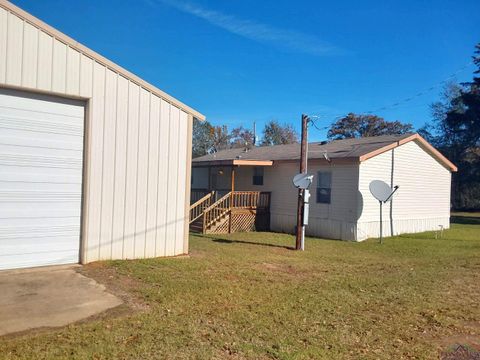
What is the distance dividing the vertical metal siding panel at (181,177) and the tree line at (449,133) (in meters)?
27.5

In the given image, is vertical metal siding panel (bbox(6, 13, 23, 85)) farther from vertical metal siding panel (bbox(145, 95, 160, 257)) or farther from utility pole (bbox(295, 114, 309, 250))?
utility pole (bbox(295, 114, 309, 250))

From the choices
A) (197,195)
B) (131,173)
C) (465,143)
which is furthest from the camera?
(465,143)

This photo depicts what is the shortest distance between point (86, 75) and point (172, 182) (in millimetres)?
2892

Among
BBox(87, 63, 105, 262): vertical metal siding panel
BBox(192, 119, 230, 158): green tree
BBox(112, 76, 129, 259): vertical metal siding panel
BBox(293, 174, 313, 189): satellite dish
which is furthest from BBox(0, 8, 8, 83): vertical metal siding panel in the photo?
BBox(192, 119, 230, 158): green tree

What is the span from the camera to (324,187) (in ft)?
56.1

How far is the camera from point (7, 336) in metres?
4.39

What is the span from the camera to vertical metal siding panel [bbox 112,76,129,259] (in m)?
8.52

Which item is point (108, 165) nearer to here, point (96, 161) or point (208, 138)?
point (96, 161)

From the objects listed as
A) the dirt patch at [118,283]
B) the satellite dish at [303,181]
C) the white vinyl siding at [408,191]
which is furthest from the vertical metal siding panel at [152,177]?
the white vinyl siding at [408,191]

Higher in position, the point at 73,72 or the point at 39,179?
the point at 73,72

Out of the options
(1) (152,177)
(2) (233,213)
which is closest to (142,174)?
(1) (152,177)

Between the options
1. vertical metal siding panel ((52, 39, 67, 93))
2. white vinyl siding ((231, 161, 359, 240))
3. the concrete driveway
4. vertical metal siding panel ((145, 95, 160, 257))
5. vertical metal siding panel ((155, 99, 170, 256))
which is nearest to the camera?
the concrete driveway

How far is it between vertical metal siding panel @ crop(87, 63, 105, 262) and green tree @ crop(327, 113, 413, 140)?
1764 inches

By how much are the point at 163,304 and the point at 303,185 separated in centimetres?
765
